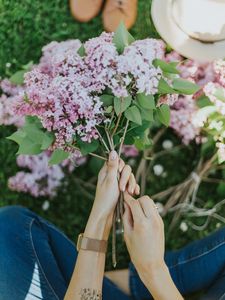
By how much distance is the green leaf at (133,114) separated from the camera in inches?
49.0

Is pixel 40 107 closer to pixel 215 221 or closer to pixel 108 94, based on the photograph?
pixel 108 94

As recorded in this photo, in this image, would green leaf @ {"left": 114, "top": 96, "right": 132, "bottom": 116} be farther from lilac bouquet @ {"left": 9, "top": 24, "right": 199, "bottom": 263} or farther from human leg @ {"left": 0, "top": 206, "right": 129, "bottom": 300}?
human leg @ {"left": 0, "top": 206, "right": 129, "bottom": 300}

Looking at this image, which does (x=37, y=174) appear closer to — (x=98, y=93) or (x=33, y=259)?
(x=33, y=259)

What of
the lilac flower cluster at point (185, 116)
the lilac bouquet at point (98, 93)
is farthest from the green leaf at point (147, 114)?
the lilac flower cluster at point (185, 116)

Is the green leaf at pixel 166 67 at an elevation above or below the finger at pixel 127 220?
above

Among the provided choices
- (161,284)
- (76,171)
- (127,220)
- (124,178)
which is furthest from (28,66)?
(161,284)

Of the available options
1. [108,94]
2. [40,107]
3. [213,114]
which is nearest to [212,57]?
[213,114]

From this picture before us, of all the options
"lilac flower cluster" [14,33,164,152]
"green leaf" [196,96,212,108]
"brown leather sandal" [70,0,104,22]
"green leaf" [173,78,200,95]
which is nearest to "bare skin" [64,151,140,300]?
"lilac flower cluster" [14,33,164,152]

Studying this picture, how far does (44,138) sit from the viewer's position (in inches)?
49.7

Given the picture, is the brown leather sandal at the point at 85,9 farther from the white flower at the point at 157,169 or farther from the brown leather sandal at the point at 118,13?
the white flower at the point at 157,169

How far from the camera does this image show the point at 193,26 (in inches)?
65.3

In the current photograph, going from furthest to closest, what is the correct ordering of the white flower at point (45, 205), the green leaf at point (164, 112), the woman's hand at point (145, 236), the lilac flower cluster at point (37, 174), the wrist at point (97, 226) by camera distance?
the white flower at point (45, 205) → the lilac flower cluster at point (37, 174) → the green leaf at point (164, 112) → the wrist at point (97, 226) → the woman's hand at point (145, 236)

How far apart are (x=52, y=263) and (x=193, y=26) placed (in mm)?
801

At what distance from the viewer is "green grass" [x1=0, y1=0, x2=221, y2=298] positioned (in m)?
1.91
